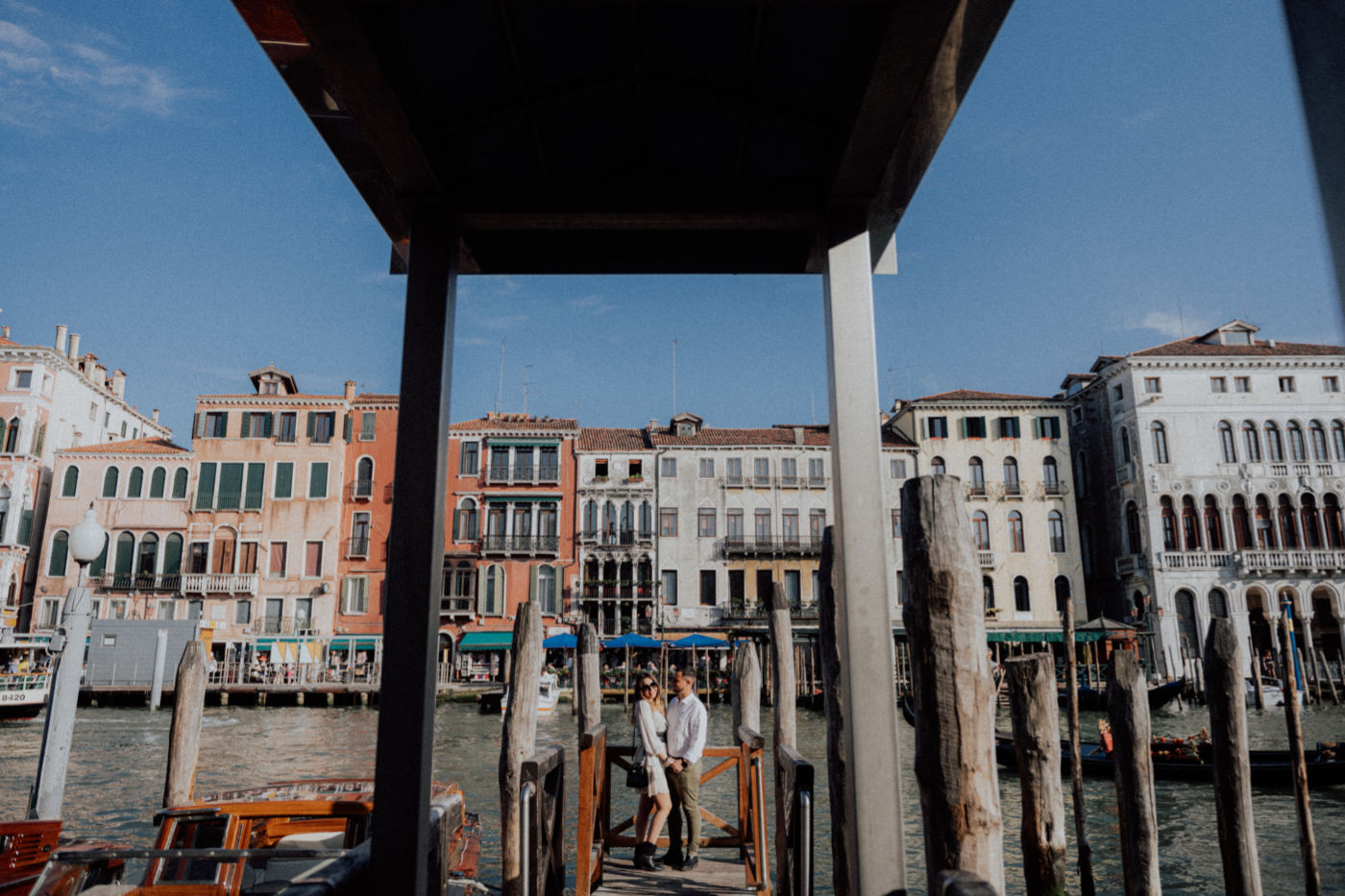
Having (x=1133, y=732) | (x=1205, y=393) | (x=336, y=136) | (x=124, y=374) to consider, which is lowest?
(x=1133, y=732)

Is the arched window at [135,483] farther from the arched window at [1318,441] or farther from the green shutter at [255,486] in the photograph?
the arched window at [1318,441]

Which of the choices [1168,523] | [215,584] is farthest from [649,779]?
[1168,523]

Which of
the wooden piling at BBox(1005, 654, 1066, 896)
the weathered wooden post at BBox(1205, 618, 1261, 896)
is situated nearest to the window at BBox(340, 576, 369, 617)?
the wooden piling at BBox(1005, 654, 1066, 896)

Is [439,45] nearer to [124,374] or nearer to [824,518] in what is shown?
[824,518]

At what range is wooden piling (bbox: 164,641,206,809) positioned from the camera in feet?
27.4

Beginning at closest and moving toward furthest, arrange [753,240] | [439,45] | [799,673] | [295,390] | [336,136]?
1. [439,45]
2. [336,136]
3. [753,240]
4. [799,673]
5. [295,390]

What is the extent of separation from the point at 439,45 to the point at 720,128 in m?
0.95

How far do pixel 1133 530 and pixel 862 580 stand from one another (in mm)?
36332

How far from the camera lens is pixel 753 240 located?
138 inches

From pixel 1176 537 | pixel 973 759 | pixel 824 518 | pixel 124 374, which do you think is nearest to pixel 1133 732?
pixel 973 759

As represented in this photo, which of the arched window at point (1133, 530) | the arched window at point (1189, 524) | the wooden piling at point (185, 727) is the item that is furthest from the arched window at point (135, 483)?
the arched window at point (1189, 524)

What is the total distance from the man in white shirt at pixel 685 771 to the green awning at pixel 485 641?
2710 centimetres

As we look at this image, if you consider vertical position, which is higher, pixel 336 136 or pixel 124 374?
pixel 124 374

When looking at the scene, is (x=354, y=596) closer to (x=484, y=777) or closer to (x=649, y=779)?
(x=484, y=777)
